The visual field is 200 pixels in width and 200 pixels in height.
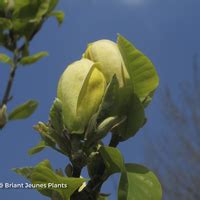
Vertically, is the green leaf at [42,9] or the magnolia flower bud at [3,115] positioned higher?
the green leaf at [42,9]

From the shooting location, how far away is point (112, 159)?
55cm

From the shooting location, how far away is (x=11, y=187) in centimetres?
73

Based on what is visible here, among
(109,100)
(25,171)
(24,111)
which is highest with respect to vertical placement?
(109,100)

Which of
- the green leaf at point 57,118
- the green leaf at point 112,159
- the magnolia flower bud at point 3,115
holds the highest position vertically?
the green leaf at point 57,118

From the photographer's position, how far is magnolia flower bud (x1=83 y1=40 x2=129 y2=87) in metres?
0.56

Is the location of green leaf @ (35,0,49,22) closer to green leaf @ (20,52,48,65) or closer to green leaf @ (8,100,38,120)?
green leaf @ (20,52,48,65)

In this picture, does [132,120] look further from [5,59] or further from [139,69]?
[5,59]

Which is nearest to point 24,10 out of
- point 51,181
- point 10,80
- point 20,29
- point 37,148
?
point 20,29

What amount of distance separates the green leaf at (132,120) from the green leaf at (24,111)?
1.66 ft

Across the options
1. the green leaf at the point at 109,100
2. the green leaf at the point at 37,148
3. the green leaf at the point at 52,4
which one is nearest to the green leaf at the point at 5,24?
the green leaf at the point at 52,4

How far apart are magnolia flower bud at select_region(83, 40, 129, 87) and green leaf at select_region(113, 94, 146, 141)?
0.03 meters

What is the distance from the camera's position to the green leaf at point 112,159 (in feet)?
1.78

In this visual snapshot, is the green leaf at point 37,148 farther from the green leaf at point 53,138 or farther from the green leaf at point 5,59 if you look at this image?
the green leaf at point 5,59

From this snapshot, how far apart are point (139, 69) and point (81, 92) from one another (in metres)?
0.10
